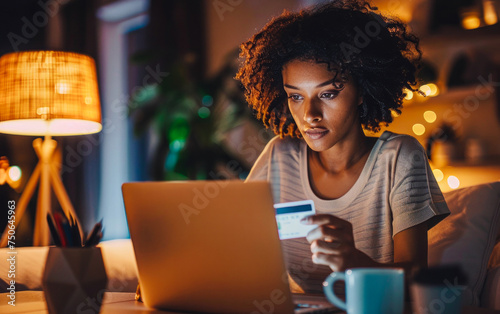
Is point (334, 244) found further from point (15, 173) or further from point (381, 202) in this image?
point (15, 173)

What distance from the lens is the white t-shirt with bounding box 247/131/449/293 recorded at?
50.3 inches

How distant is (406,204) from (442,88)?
188cm

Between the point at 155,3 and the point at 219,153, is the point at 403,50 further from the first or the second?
the point at 155,3

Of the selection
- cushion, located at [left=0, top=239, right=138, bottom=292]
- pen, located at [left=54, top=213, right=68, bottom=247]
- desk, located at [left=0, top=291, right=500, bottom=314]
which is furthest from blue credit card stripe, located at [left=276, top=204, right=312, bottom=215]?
cushion, located at [left=0, top=239, right=138, bottom=292]

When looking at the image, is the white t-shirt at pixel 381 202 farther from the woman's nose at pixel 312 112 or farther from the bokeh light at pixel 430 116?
the bokeh light at pixel 430 116

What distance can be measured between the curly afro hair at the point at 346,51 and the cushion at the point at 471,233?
0.34 metres

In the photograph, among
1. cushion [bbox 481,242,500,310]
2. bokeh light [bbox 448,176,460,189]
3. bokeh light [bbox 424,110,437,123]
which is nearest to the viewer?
cushion [bbox 481,242,500,310]

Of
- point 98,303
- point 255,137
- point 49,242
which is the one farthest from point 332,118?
point 255,137

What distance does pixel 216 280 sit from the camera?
780 millimetres

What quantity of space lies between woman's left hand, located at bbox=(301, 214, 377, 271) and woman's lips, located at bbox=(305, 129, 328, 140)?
0.46 metres

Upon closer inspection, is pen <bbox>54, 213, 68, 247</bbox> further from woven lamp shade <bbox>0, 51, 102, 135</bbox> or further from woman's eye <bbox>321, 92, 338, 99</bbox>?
woven lamp shade <bbox>0, 51, 102, 135</bbox>

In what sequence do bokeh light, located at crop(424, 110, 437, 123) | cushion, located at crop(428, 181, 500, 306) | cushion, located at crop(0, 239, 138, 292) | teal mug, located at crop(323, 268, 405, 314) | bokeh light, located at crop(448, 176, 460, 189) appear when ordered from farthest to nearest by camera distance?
bokeh light, located at crop(424, 110, 437, 123)
bokeh light, located at crop(448, 176, 460, 189)
cushion, located at crop(0, 239, 138, 292)
cushion, located at crop(428, 181, 500, 306)
teal mug, located at crop(323, 268, 405, 314)

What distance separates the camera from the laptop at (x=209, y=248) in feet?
2.34

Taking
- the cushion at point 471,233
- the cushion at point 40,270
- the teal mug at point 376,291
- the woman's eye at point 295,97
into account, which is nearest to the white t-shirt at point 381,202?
the cushion at point 471,233
